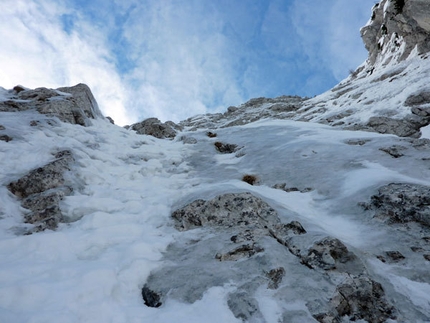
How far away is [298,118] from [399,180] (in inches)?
998

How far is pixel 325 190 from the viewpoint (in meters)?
11.4

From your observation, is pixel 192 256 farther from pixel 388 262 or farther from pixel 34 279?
pixel 388 262

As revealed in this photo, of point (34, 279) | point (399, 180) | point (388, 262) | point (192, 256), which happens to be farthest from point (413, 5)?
point (34, 279)

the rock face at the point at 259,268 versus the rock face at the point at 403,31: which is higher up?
the rock face at the point at 403,31

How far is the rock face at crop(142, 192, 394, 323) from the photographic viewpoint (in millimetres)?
5539

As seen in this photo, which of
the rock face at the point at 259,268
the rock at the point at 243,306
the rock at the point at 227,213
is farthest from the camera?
the rock at the point at 227,213

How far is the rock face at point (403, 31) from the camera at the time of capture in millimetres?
31703

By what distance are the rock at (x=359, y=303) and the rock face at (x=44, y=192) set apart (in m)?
7.68

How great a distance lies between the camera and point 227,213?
9.04m

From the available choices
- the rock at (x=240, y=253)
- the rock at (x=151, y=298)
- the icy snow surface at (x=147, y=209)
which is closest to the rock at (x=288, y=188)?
the icy snow surface at (x=147, y=209)

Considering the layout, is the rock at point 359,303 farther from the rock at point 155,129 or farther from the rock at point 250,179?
the rock at point 155,129

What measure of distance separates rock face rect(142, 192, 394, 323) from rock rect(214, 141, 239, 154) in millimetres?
10778

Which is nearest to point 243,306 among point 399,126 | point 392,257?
point 392,257

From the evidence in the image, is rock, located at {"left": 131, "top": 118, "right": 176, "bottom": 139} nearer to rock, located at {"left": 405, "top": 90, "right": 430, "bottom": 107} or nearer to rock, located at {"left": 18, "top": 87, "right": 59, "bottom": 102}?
rock, located at {"left": 18, "top": 87, "right": 59, "bottom": 102}
